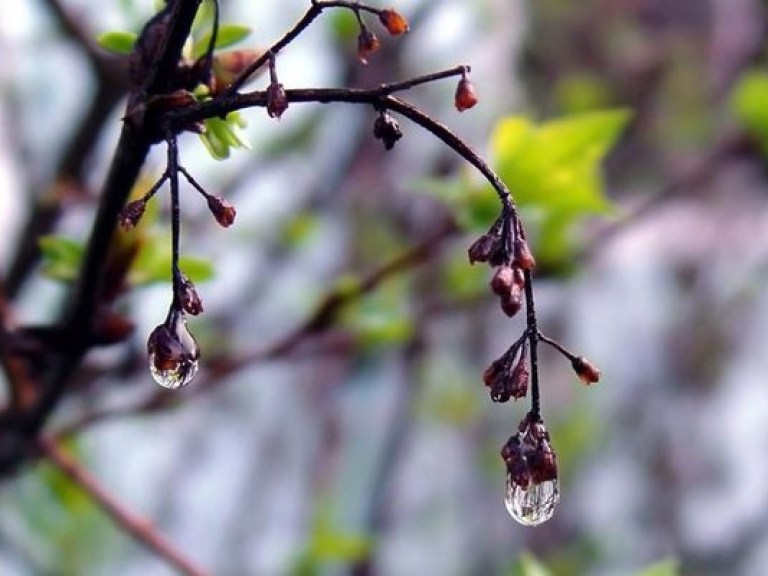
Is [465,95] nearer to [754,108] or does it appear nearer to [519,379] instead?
[519,379]

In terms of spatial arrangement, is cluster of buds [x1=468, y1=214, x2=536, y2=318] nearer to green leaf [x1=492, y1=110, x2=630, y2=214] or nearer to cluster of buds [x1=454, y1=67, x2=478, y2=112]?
cluster of buds [x1=454, y1=67, x2=478, y2=112]

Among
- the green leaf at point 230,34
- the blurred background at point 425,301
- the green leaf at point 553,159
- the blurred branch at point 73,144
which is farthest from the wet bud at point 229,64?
the blurred branch at point 73,144

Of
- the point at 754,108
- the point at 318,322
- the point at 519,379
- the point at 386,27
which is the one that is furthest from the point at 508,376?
the point at 754,108

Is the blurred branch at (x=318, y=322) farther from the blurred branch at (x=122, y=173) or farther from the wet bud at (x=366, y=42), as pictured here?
Result: the wet bud at (x=366, y=42)

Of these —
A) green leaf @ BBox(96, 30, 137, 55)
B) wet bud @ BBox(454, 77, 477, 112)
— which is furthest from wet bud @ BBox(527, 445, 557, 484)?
green leaf @ BBox(96, 30, 137, 55)

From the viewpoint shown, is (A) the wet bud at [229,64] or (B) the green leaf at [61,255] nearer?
(A) the wet bud at [229,64]
